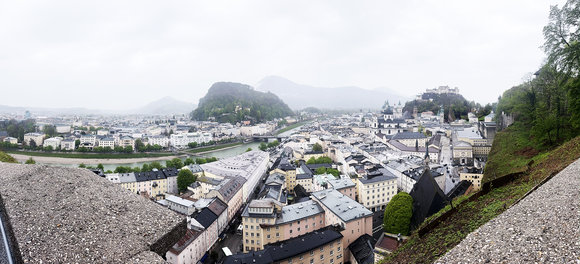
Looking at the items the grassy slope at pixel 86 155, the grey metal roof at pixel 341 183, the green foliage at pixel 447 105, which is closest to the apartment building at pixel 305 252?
the grey metal roof at pixel 341 183

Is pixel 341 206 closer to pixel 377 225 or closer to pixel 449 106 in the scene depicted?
pixel 377 225

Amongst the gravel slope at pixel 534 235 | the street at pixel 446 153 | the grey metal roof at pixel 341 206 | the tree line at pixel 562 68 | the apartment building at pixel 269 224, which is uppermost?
the tree line at pixel 562 68

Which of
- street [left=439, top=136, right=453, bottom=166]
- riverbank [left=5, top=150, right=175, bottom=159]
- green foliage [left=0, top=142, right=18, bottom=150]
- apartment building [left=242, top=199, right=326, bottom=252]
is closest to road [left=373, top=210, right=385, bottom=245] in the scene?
apartment building [left=242, top=199, right=326, bottom=252]

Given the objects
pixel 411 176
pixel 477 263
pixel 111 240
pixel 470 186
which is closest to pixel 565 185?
pixel 477 263

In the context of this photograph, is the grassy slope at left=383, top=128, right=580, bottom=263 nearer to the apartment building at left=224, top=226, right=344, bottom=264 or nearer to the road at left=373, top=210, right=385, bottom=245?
the apartment building at left=224, top=226, right=344, bottom=264

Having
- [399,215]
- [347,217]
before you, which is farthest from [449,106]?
[347,217]

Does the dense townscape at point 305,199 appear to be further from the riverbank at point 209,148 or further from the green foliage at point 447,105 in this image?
the green foliage at point 447,105
